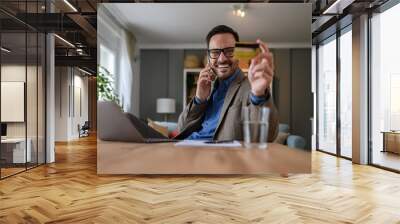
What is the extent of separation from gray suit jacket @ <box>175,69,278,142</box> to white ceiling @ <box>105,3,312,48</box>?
1.32ft

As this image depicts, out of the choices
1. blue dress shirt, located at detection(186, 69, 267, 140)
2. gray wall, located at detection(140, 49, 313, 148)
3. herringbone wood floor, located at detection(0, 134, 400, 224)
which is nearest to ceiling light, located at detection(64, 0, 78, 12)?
herringbone wood floor, located at detection(0, 134, 400, 224)

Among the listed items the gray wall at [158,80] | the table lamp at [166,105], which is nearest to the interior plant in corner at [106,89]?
the gray wall at [158,80]

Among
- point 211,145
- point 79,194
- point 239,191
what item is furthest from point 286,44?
point 79,194

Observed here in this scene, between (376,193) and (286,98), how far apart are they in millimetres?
1523

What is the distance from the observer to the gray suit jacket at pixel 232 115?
2.83 m

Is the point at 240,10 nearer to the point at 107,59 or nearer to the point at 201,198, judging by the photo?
the point at 107,59

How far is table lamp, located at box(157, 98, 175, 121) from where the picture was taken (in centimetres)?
291

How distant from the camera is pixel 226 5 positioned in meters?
2.88

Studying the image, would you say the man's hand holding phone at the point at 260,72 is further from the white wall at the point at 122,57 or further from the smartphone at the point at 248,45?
the white wall at the point at 122,57

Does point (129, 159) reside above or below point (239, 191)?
above

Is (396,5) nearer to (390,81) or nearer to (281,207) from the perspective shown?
(390,81)

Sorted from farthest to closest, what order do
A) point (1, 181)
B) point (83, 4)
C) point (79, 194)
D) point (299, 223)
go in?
point (83, 4)
point (1, 181)
point (79, 194)
point (299, 223)

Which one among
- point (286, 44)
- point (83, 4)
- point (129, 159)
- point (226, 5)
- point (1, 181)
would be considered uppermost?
point (83, 4)

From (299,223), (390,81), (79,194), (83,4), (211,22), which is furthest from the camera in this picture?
(390,81)
